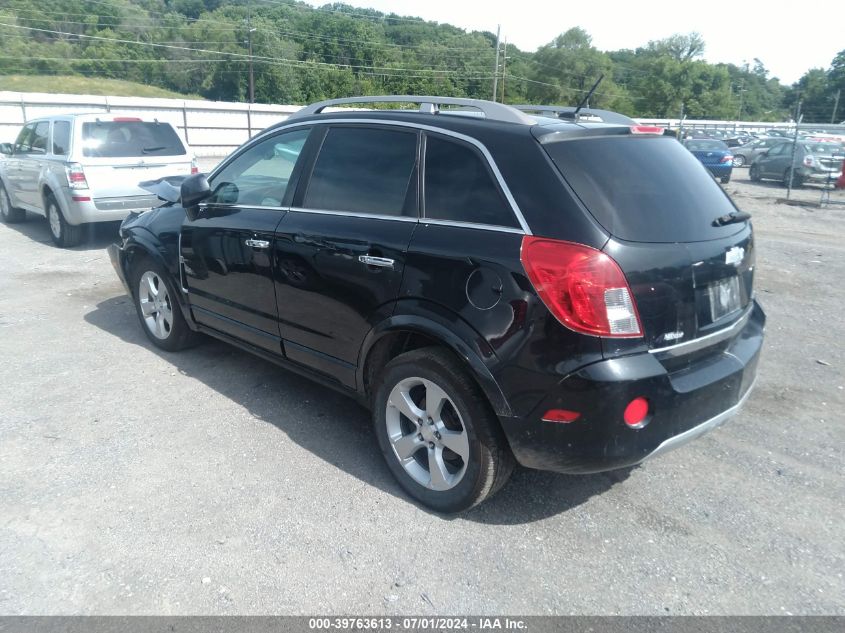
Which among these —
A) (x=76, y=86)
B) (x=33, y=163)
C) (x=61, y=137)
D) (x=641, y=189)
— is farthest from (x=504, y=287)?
(x=76, y=86)

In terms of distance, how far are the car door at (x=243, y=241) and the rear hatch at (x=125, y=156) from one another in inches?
209

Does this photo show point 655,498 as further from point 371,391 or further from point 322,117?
point 322,117

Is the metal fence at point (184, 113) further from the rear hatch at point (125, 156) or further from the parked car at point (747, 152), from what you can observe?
the parked car at point (747, 152)

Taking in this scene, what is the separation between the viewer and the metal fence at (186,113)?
22.5m

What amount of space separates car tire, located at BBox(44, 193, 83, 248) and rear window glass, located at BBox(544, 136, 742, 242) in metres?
8.70

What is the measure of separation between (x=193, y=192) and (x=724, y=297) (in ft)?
11.5

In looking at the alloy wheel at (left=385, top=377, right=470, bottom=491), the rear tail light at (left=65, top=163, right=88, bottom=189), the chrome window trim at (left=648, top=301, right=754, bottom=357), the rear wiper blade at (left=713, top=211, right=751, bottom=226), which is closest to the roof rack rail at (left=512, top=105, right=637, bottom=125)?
the rear wiper blade at (left=713, top=211, right=751, bottom=226)

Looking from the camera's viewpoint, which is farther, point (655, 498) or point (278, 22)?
point (278, 22)

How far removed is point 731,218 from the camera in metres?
3.42

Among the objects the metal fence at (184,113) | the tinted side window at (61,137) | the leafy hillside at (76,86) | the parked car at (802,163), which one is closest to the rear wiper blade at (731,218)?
the tinted side window at (61,137)

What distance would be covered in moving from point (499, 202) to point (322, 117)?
64.2 inches

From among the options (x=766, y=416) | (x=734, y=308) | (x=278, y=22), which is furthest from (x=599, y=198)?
(x=278, y=22)

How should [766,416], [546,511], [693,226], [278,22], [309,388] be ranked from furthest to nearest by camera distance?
[278,22] < [309,388] < [766,416] < [546,511] < [693,226]

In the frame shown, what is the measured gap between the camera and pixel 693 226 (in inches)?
123
